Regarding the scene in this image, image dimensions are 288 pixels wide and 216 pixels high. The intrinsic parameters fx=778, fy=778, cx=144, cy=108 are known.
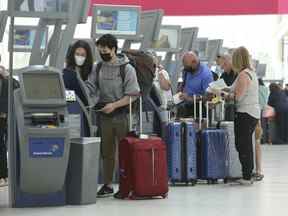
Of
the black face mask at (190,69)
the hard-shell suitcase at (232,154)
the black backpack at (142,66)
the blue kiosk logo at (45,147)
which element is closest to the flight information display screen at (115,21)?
the black face mask at (190,69)

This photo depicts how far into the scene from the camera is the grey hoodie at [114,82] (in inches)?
269

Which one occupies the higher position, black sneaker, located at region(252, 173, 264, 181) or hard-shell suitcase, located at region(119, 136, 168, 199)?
hard-shell suitcase, located at region(119, 136, 168, 199)

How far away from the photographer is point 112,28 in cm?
973

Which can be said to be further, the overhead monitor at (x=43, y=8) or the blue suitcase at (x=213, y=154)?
the blue suitcase at (x=213, y=154)

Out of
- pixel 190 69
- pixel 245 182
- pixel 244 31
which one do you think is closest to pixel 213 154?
pixel 245 182

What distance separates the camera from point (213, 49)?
50.2ft

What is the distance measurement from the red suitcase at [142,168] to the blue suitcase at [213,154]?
4.70 ft

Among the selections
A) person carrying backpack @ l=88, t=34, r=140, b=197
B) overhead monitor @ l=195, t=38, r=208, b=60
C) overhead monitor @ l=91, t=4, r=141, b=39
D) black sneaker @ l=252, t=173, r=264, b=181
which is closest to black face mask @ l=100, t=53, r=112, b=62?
person carrying backpack @ l=88, t=34, r=140, b=197

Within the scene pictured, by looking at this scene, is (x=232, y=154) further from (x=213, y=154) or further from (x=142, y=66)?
Answer: (x=142, y=66)

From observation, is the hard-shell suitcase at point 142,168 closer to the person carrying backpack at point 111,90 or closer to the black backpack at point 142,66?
the person carrying backpack at point 111,90

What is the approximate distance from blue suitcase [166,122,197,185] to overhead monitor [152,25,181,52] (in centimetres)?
422

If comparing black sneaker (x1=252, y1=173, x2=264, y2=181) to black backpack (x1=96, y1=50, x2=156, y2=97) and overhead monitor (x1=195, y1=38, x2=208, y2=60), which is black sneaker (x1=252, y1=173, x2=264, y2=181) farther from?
overhead monitor (x1=195, y1=38, x2=208, y2=60)

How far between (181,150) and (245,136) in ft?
2.26

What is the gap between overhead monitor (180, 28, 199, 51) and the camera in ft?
43.1
